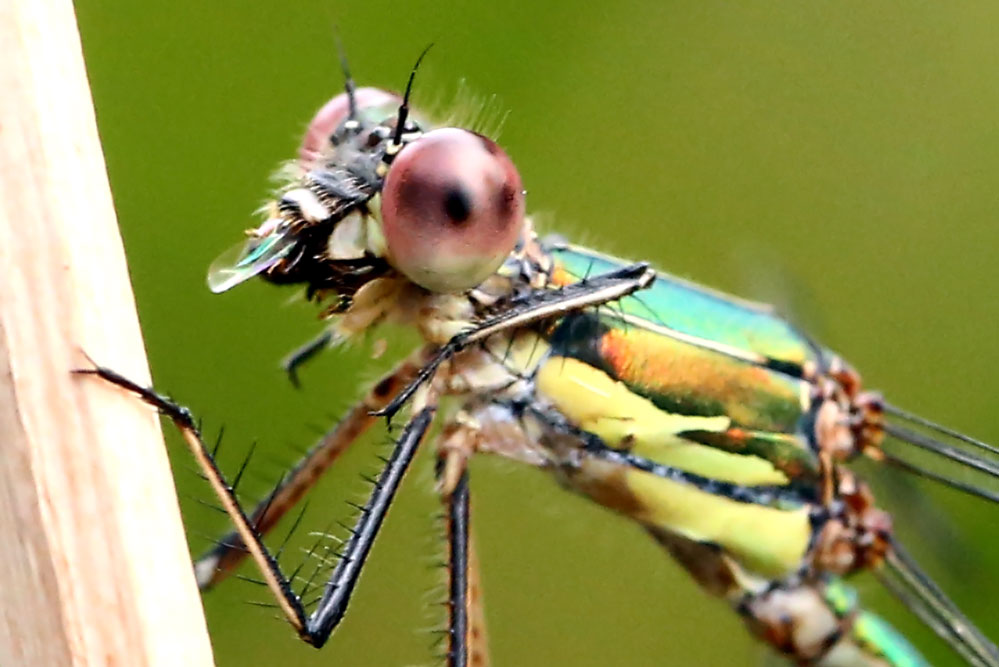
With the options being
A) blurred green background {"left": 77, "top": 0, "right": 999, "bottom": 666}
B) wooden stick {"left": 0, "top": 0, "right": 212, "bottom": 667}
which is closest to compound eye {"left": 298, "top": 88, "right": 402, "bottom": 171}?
wooden stick {"left": 0, "top": 0, "right": 212, "bottom": 667}

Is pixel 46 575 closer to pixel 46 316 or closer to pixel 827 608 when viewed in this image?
pixel 46 316

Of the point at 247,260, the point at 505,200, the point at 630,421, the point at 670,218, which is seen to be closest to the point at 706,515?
the point at 630,421

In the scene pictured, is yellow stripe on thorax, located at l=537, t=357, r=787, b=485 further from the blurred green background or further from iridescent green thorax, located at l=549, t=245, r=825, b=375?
the blurred green background

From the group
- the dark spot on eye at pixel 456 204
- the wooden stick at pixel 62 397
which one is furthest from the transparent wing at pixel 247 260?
the wooden stick at pixel 62 397

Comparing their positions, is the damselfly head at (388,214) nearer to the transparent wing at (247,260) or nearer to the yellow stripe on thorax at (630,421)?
the transparent wing at (247,260)

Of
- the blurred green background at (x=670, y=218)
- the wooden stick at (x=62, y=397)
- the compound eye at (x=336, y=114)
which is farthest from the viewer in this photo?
the blurred green background at (x=670, y=218)
